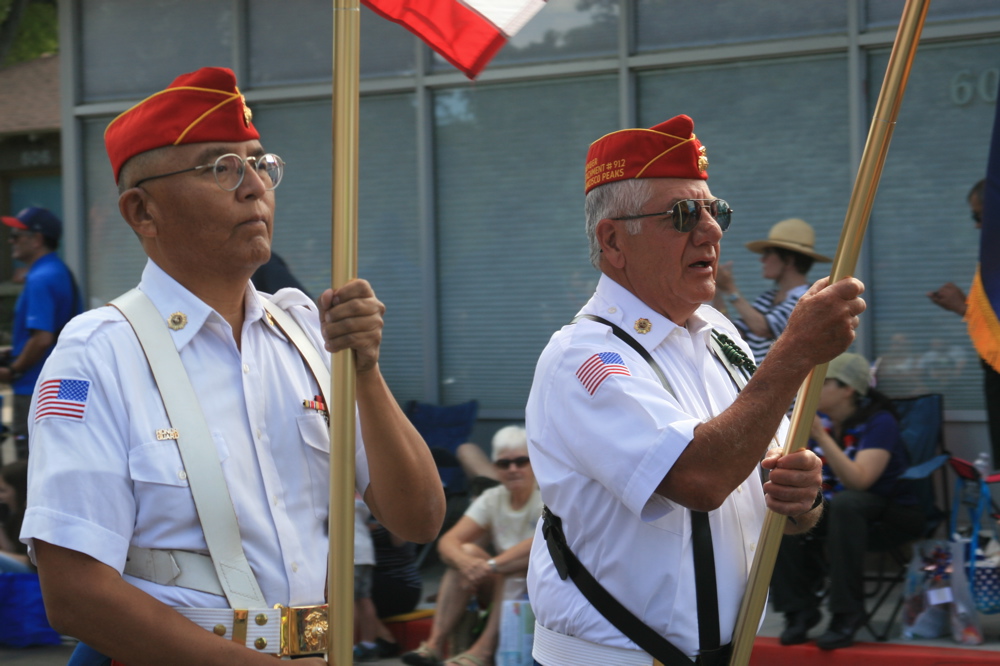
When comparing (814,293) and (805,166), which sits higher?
(805,166)

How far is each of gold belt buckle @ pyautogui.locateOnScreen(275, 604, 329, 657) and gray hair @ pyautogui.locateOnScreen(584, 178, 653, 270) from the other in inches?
43.8

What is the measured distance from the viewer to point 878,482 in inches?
221

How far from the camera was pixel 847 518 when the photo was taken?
5449 millimetres

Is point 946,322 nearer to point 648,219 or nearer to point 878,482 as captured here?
point 878,482

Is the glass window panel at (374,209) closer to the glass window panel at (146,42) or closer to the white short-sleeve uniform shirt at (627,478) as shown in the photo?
the glass window panel at (146,42)

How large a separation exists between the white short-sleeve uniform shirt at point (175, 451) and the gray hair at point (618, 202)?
0.88 meters

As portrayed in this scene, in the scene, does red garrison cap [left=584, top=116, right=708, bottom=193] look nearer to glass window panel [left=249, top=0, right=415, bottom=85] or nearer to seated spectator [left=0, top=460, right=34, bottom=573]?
seated spectator [left=0, top=460, right=34, bottom=573]

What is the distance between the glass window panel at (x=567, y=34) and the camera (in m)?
7.56

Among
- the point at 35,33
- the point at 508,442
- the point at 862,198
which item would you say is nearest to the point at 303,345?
the point at 862,198

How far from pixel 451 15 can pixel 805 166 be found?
493 centimetres

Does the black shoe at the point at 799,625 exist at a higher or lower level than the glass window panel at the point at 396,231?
lower

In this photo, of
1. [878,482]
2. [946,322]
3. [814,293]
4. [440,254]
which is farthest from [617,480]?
[440,254]

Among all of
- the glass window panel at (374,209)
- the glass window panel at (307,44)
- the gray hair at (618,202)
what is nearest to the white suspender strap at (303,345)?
the gray hair at (618,202)

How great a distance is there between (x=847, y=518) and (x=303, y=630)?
4.00 meters
